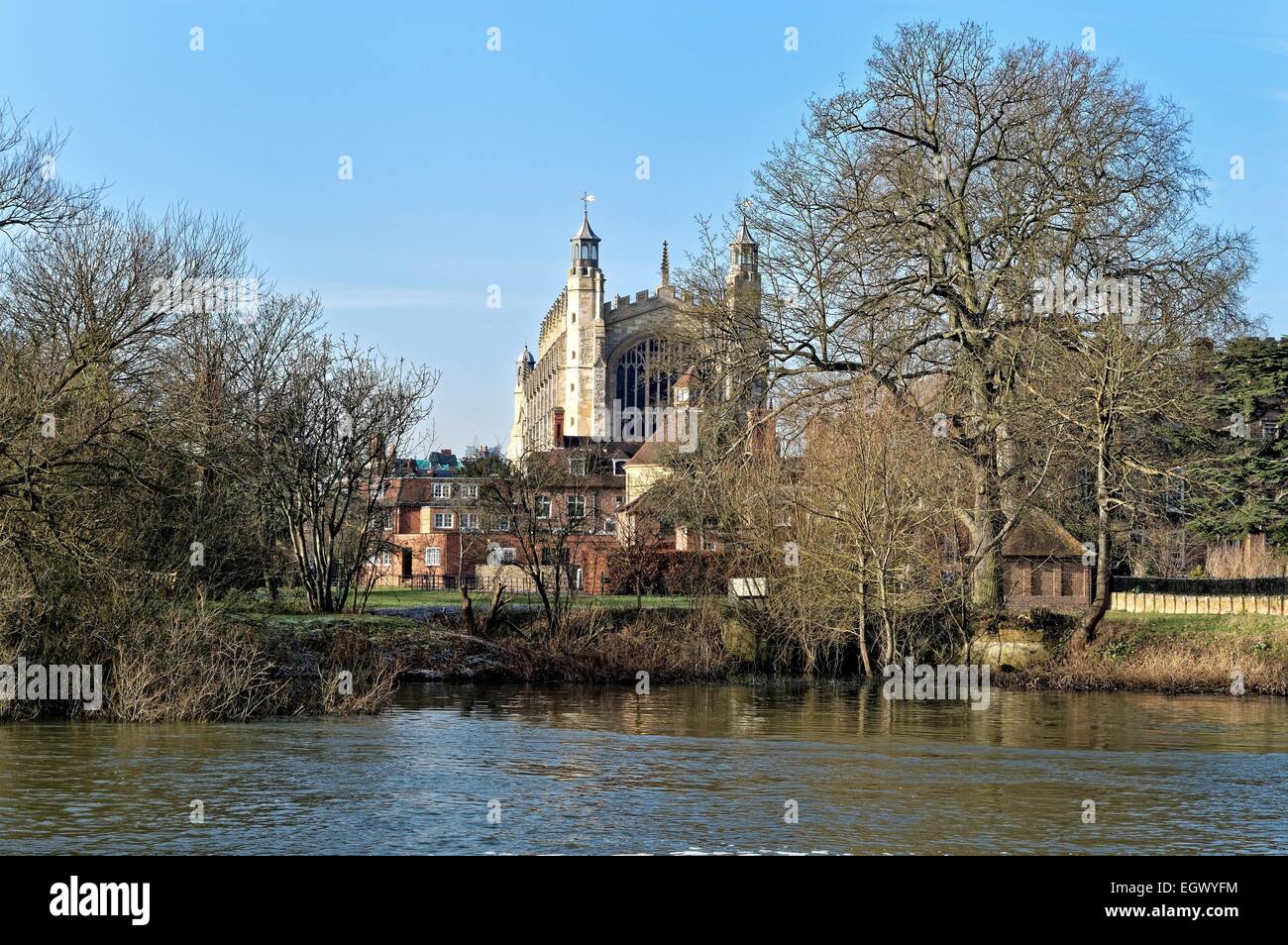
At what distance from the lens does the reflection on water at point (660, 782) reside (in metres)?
15.6

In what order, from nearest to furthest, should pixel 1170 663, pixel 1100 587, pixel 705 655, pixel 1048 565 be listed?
1. pixel 1170 663
2. pixel 705 655
3. pixel 1100 587
4. pixel 1048 565

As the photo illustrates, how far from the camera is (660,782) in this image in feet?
63.0

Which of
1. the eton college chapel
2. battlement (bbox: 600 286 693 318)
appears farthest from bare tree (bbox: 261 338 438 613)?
battlement (bbox: 600 286 693 318)

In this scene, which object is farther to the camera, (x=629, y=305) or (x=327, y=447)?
(x=629, y=305)

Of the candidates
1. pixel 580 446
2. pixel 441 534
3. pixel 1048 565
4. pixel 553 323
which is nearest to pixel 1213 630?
pixel 1048 565

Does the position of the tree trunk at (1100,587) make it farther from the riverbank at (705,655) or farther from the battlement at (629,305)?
the battlement at (629,305)

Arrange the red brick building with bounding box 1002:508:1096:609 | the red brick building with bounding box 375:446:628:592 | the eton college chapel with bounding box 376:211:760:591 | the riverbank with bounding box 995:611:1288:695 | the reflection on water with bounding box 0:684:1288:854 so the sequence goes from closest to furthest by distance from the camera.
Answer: the reflection on water with bounding box 0:684:1288:854 → the riverbank with bounding box 995:611:1288:695 → the eton college chapel with bounding box 376:211:760:591 → the red brick building with bounding box 1002:508:1096:609 → the red brick building with bounding box 375:446:628:592

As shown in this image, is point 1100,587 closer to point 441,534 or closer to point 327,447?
point 327,447

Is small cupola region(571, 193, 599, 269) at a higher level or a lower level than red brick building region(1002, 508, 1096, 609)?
higher

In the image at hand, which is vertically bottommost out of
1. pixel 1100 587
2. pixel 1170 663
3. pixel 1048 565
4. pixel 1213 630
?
pixel 1170 663

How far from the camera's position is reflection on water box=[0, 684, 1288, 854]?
15.6 m

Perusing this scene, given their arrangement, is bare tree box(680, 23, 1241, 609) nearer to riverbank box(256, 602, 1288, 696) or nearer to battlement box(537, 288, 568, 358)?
riverbank box(256, 602, 1288, 696)

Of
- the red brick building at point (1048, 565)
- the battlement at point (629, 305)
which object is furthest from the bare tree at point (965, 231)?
the battlement at point (629, 305)
